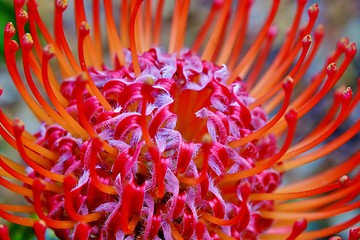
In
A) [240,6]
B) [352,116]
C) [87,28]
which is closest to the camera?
[87,28]

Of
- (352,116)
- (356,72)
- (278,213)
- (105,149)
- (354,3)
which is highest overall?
(354,3)

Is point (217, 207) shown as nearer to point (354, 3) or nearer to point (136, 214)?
point (136, 214)

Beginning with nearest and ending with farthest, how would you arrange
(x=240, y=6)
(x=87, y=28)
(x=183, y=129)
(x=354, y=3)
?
(x=87, y=28)
(x=183, y=129)
(x=240, y=6)
(x=354, y=3)

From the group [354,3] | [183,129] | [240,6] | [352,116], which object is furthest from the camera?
[354,3]

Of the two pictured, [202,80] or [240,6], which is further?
[240,6]

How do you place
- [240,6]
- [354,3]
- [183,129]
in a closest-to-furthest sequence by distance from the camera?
[183,129], [240,6], [354,3]

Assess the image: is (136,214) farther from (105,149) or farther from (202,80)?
Result: (202,80)

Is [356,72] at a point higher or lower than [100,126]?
higher

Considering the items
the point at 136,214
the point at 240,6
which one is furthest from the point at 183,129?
the point at 240,6

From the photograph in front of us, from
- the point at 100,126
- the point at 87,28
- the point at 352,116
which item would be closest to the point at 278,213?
the point at 100,126
